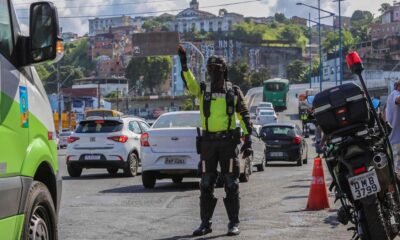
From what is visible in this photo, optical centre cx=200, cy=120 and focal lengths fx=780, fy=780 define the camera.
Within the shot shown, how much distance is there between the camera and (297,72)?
18612 cm

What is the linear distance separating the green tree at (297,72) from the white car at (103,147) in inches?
6443

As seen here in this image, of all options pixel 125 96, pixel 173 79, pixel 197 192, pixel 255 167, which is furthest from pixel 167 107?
pixel 197 192

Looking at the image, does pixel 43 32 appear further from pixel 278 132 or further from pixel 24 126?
pixel 278 132

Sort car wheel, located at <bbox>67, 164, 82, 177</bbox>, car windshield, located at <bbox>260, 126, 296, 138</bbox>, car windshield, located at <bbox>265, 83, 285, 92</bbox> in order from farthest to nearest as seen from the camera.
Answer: car windshield, located at <bbox>265, 83, 285, 92</bbox> → car windshield, located at <bbox>260, 126, 296, 138</bbox> → car wheel, located at <bbox>67, 164, 82, 177</bbox>

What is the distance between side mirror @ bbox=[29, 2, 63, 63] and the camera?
5508mm

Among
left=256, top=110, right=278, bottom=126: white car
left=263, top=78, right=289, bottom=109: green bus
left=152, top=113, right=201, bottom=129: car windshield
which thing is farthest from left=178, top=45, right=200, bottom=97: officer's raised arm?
left=263, top=78, right=289, bottom=109: green bus

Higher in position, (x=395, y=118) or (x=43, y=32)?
(x=43, y=32)

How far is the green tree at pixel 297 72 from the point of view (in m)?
184

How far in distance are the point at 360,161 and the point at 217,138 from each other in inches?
116

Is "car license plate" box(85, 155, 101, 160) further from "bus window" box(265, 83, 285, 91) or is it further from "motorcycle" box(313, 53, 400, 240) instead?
"bus window" box(265, 83, 285, 91)

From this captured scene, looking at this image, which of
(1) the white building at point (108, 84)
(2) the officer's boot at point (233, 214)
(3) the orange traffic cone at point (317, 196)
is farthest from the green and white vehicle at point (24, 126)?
(1) the white building at point (108, 84)

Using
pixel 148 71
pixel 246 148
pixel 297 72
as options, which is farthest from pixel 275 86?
pixel 297 72

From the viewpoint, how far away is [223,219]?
10.4 meters

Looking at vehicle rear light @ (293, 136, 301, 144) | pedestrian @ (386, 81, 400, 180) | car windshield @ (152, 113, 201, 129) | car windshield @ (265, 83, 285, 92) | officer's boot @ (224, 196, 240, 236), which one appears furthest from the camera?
car windshield @ (265, 83, 285, 92)
